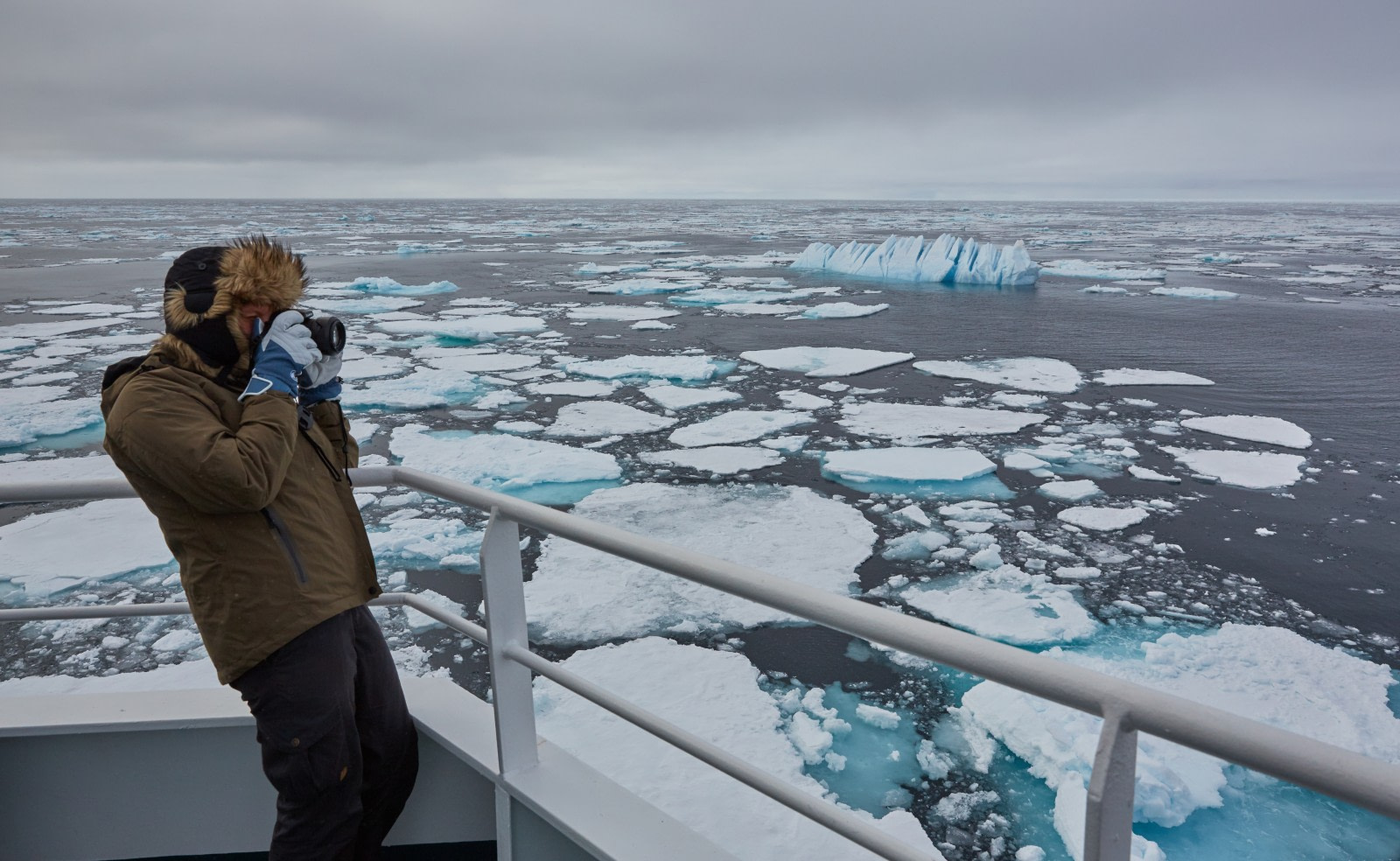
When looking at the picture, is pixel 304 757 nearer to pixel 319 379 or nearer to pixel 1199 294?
pixel 319 379

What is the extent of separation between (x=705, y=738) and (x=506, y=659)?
1.57 metres

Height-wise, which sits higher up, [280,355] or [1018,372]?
[280,355]

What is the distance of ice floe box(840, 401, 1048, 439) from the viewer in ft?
24.9

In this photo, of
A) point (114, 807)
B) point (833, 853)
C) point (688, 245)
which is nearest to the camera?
point (114, 807)

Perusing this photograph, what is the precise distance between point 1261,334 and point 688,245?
2311 cm

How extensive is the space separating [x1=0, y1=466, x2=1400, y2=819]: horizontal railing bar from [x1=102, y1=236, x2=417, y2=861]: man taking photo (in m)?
0.48

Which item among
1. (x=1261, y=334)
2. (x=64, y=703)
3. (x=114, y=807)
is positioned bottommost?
(x=1261, y=334)

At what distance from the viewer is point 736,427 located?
765cm

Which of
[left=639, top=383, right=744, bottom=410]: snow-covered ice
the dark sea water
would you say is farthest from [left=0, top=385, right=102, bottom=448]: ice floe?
[left=639, top=383, right=744, bottom=410]: snow-covered ice

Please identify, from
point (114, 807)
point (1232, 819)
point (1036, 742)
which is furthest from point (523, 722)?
point (1232, 819)

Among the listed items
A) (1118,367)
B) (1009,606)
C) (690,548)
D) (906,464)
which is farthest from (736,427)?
(1118,367)

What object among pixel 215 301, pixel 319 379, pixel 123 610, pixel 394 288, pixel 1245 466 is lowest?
pixel 1245 466

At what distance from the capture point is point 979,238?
3575 centimetres

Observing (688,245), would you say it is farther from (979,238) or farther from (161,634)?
(161,634)
